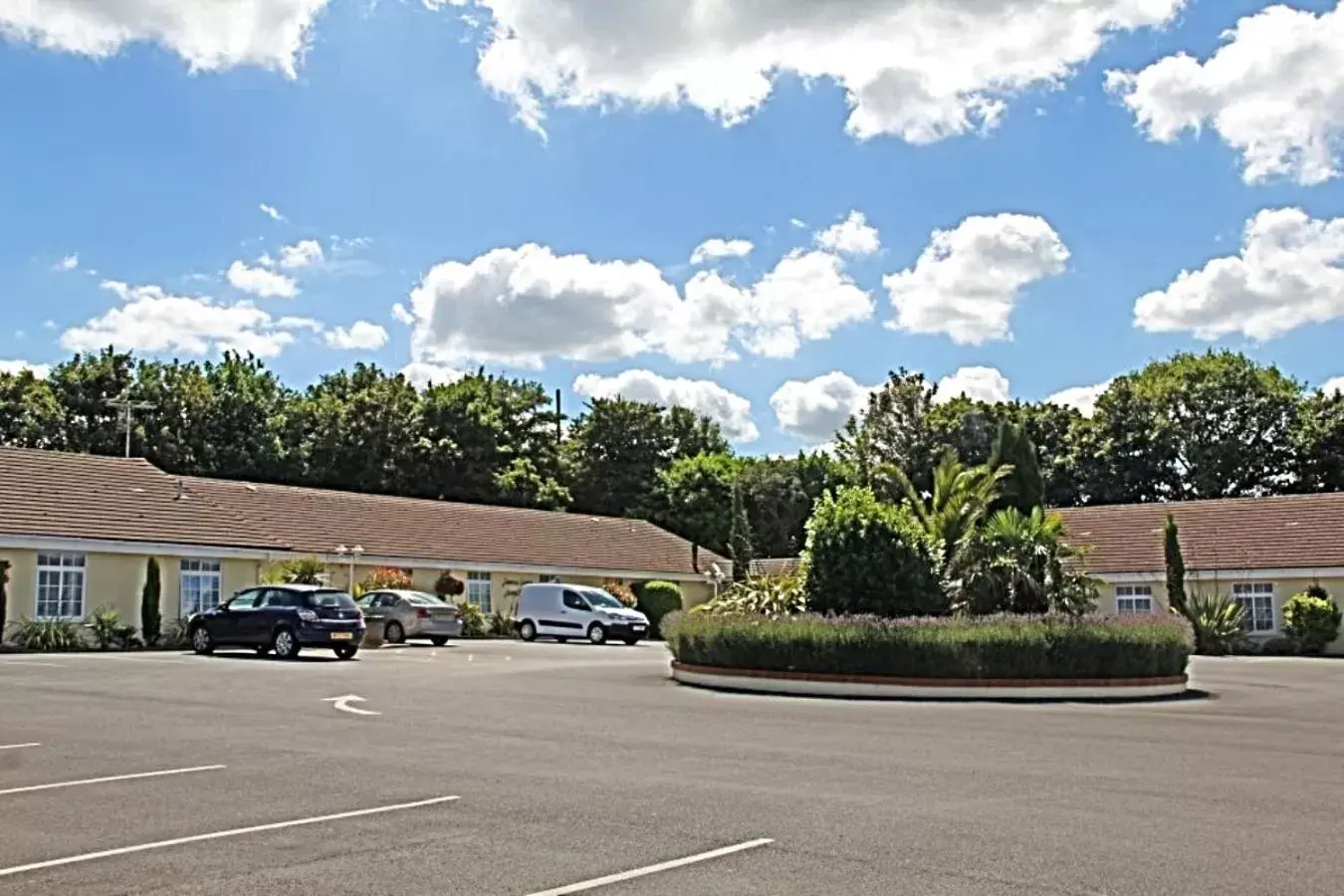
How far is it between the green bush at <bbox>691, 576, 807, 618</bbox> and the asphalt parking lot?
5.39 m

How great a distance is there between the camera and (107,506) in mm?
36062

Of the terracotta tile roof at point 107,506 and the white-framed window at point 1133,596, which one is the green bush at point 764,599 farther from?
the white-framed window at point 1133,596

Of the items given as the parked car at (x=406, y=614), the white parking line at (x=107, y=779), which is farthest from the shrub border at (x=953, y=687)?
the parked car at (x=406, y=614)

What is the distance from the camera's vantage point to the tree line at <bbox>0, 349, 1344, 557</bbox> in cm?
5844

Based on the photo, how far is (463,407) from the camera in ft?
213

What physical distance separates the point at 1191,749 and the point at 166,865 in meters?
10.1

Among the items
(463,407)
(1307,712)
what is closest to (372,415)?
(463,407)

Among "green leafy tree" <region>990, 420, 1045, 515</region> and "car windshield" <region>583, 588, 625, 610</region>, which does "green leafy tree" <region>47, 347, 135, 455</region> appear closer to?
"car windshield" <region>583, 588, 625, 610</region>

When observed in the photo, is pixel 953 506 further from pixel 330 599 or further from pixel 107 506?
pixel 107 506

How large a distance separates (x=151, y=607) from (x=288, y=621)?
820 cm

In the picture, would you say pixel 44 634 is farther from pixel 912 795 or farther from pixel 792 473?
pixel 792 473

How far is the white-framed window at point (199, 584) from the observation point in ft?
119

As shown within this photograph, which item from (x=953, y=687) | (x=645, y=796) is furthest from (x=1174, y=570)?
(x=645, y=796)

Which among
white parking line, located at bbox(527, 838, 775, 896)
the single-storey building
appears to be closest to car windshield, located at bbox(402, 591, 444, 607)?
the single-storey building
